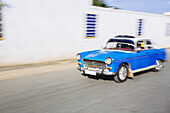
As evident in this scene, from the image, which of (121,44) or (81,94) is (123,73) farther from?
(81,94)

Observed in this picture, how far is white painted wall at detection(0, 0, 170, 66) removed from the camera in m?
9.51

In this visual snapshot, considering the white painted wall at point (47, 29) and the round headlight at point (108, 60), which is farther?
the white painted wall at point (47, 29)

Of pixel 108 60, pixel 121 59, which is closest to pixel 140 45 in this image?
pixel 121 59

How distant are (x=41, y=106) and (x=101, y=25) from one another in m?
10.1

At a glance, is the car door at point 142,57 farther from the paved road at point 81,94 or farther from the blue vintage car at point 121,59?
the paved road at point 81,94

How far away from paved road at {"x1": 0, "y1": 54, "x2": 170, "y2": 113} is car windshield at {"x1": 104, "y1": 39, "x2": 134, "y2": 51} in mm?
1215

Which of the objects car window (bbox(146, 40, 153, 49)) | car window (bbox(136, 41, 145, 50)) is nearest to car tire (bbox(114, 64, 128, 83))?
car window (bbox(136, 41, 145, 50))

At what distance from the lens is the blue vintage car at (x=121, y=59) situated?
6680 millimetres

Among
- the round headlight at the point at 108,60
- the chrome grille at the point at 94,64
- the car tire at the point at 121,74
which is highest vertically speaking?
→ the round headlight at the point at 108,60

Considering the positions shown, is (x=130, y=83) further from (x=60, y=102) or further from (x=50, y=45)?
(x=50, y=45)

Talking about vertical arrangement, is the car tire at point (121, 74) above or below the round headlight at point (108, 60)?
below

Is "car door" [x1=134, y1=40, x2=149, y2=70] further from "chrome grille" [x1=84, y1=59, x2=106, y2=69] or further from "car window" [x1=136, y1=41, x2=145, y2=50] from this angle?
"chrome grille" [x1=84, y1=59, x2=106, y2=69]

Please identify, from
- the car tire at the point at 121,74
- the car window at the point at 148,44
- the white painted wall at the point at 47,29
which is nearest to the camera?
the car tire at the point at 121,74

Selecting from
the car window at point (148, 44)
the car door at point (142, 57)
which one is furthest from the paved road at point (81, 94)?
the car window at point (148, 44)
